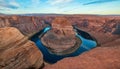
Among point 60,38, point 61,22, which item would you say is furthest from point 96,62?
point 61,22

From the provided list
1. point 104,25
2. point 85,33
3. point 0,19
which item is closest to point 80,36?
point 85,33

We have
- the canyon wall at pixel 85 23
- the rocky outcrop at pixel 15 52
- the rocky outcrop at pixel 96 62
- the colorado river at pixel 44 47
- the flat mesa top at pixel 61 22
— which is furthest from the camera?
the flat mesa top at pixel 61 22

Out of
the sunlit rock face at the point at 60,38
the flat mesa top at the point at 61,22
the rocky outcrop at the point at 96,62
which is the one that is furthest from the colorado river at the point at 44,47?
the rocky outcrop at the point at 96,62

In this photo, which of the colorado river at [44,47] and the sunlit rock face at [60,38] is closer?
the colorado river at [44,47]

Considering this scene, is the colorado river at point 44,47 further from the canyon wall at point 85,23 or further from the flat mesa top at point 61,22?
the flat mesa top at point 61,22

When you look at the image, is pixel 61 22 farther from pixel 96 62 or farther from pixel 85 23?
pixel 96 62

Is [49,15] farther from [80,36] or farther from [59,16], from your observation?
[80,36]

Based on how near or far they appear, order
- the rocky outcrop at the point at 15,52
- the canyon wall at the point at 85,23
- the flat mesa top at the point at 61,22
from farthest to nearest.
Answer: the flat mesa top at the point at 61,22, the canyon wall at the point at 85,23, the rocky outcrop at the point at 15,52

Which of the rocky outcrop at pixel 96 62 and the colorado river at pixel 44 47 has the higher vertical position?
the rocky outcrop at pixel 96 62

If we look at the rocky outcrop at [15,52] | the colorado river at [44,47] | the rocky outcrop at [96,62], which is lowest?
the colorado river at [44,47]
